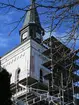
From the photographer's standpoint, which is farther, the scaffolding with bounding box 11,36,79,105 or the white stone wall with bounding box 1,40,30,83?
the white stone wall with bounding box 1,40,30,83

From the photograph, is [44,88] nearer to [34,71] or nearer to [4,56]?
[34,71]

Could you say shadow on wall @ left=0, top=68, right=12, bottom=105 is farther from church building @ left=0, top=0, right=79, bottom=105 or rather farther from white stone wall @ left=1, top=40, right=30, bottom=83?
white stone wall @ left=1, top=40, right=30, bottom=83

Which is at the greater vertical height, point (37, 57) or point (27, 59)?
point (37, 57)

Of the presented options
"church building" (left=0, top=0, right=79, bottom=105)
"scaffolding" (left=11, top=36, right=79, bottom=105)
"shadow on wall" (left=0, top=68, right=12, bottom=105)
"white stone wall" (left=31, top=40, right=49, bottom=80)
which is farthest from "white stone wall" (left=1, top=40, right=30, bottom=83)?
"shadow on wall" (left=0, top=68, right=12, bottom=105)

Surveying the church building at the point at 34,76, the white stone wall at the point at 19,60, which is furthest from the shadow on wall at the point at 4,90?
the white stone wall at the point at 19,60

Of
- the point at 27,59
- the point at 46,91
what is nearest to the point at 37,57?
the point at 27,59

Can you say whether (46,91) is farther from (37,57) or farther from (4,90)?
(4,90)

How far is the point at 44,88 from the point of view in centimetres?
3581

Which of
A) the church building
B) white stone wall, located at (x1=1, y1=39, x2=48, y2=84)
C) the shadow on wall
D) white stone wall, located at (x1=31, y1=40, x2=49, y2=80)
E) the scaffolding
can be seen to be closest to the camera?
the shadow on wall

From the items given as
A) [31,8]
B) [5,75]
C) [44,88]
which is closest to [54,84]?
[44,88]

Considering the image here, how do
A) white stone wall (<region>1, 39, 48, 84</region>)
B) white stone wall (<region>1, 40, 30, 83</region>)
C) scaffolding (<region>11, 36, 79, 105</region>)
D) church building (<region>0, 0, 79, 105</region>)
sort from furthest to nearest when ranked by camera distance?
white stone wall (<region>1, 40, 30, 83</region>), white stone wall (<region>1, 39, 48, 84</region>), church building (<region>0, 0, 79, 105</region>), scaffolding (<region>11, 36, 79, 105</region>)

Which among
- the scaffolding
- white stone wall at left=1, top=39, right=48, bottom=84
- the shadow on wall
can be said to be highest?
white stone wall at left=1, top=39, right=48, bottom=84

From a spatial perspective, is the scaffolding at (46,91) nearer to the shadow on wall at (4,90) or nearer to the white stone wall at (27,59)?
the white stone wall at (27,59)

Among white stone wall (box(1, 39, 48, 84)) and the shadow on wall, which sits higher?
white stone wall (box(1, 39, 48, 84))
